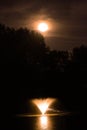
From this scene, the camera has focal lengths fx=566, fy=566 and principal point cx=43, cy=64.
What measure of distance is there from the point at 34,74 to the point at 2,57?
6743 millimetres

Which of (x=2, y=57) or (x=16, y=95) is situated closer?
(x=16, y=95)

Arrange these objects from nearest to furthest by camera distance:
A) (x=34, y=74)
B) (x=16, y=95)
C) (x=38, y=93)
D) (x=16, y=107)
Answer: (x=16, y=107)
(x=16, y=95)
(x=38, y=93)
(x=34, y=74)

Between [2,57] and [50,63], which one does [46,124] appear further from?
[50,63]

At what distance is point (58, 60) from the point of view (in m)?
134

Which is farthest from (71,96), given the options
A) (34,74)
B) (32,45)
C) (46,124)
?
(46,124)

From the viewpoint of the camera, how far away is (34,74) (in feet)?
341

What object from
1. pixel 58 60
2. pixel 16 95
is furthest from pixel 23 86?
pixel 58 60

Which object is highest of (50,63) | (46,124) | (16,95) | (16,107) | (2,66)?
(50,63)

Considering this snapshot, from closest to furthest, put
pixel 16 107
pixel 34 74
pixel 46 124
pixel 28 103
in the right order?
1. pixel 46 124
2. pixel 16 107
3. pixel 28 103
4. pixel 34 74

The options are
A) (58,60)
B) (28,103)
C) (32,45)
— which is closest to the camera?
(28,103)

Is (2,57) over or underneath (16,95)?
over

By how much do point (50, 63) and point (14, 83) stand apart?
33331mm

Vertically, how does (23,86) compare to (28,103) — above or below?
above

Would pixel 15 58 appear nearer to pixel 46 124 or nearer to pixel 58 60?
pixel 58 60
